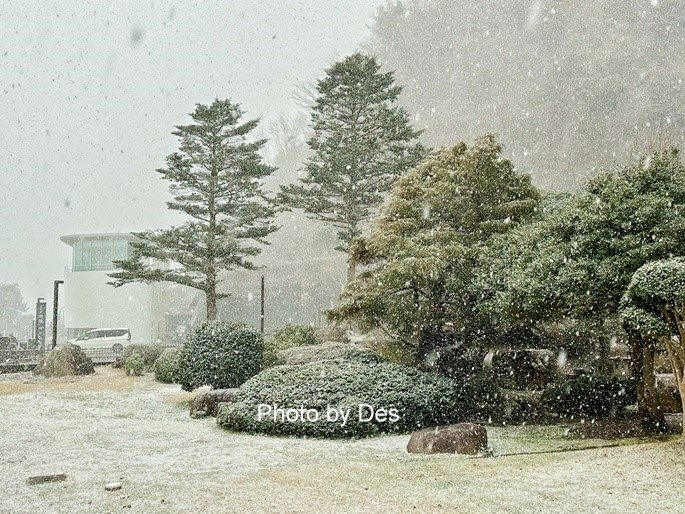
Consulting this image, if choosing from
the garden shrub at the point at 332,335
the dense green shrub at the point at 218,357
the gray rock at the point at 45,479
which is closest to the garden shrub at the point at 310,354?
the dense green shrub at the point at 218,357

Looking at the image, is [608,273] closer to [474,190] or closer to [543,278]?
[543,278]

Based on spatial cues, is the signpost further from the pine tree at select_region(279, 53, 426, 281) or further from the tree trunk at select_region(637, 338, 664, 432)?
the tree trunk at select_region(637, 338, 664, 432)

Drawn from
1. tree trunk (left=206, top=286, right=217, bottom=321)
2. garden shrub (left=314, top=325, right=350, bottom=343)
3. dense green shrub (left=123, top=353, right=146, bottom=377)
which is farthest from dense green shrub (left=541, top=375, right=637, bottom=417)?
dense green shrub (left=123, top=353, right=146, bottom=377)

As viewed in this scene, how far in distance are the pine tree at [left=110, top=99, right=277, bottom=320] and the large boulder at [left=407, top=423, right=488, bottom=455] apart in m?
15.8

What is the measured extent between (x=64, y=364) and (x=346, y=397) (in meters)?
15.6

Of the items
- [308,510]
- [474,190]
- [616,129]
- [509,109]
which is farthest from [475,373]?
[509,109]

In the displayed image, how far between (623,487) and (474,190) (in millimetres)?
7666

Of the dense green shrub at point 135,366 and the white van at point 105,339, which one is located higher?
the white van at point 105,339

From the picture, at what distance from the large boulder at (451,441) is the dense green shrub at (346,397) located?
1.48 m

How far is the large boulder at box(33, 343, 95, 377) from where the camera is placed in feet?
69.6

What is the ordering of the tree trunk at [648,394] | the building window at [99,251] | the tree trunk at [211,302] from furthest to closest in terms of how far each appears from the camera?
the building window at [99,251]
the tree trunk at [211,302]
the tree trunk at [648,394]

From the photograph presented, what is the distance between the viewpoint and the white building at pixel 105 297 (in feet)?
133

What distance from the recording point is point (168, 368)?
18797mm

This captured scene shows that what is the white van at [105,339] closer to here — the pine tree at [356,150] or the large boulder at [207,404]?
the pine tree at [356,150]
